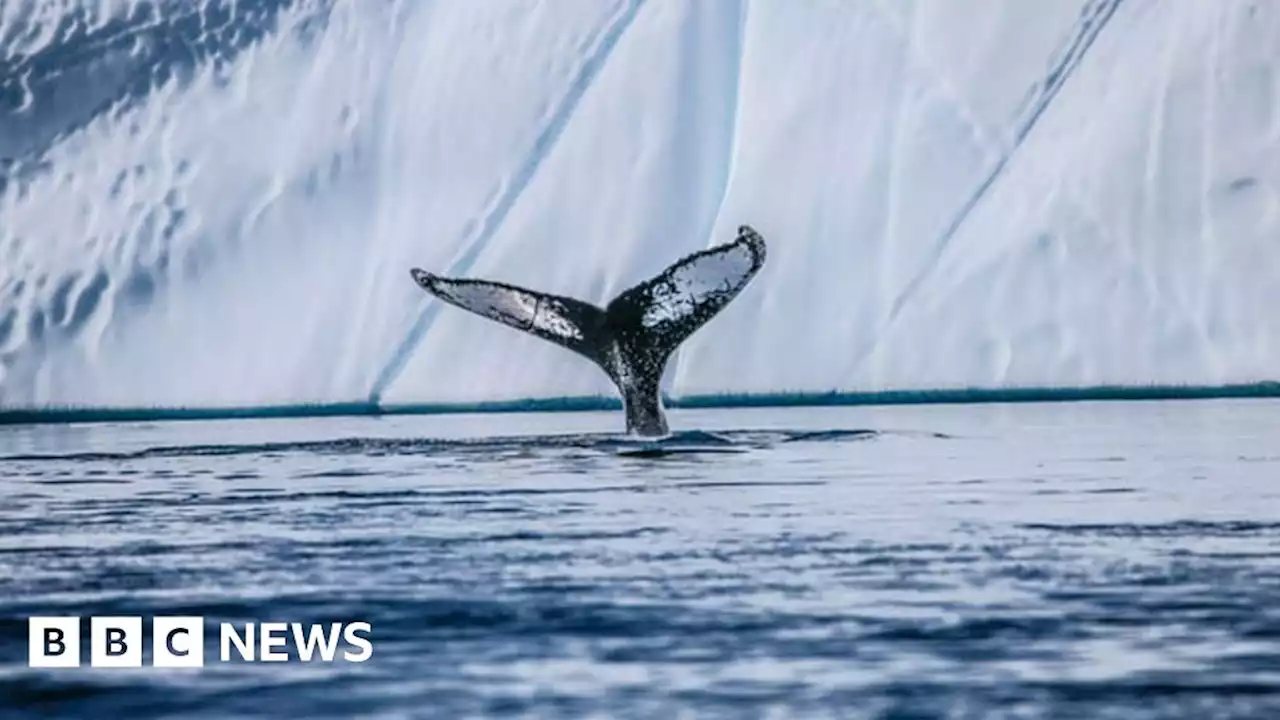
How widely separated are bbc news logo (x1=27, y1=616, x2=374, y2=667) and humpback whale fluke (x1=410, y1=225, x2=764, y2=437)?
27.1ft

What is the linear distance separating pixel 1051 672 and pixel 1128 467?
9.69m

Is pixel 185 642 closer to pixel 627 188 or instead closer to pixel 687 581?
pixel 687 581

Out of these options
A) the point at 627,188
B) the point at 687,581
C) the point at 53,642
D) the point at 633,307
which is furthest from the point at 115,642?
the point at 627,188

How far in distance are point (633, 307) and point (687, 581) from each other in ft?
27.3

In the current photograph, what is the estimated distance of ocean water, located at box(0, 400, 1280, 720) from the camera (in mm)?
6637

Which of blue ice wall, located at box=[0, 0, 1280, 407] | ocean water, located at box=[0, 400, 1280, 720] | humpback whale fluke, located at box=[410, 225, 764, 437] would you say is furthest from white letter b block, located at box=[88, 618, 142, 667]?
blue ice wall, located at box=[0, 0, 1280, 407]

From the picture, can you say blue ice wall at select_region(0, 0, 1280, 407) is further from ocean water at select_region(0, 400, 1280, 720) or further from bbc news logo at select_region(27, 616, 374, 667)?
bbc news logo at select_region(27, 616, 374, 667)

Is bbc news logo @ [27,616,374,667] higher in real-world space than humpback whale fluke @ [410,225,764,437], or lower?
lower

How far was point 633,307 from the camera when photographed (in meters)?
17.3

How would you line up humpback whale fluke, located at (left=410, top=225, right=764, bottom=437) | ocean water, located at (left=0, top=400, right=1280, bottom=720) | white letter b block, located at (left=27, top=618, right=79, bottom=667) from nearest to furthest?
1. ocean water, located at (left=0, top=400, right=1280, bottom=720)
2. white letter b block, located at (left=27, top=618, right=79, bottom=667)
3. humpback whale fluke, located at (left=410, top=225, right=764, bottom=437)

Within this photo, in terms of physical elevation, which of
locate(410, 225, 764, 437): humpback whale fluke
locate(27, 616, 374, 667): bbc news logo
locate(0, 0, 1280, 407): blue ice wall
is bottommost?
locate(27, 616, 374, 667): bbc news logo

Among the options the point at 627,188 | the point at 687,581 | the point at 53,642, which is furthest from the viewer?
the point at 627,188

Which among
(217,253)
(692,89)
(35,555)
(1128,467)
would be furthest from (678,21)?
(35,555)

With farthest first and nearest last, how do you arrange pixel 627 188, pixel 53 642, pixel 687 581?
pixel 627 188 → pixel 687 581 → pixel 53 642
